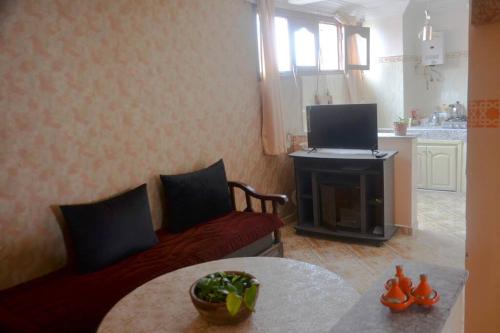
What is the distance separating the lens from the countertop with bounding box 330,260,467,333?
2.85 ft

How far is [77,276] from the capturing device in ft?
7.48

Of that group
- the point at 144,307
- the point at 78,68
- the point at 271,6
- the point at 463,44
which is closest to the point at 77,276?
the point at 144,307

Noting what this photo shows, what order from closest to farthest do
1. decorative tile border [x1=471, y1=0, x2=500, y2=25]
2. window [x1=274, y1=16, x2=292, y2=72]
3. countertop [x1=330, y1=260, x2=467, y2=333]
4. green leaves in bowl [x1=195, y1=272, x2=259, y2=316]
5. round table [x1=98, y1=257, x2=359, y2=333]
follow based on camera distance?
countertop [x1=330, y1=260, x2=467, y2=333] < green leaves in bowl [x1=195, y1=272, x2=259, y2=316] < round table [x1=98, y1=257, x2=359, y2=333] < decorative tile border [x1=471, y1=0, x2=500, y2=25] < window [x1=274, y1=16, x2=292, y2=72]

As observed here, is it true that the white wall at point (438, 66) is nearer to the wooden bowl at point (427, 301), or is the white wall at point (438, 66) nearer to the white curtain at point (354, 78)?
the white curtain at point (354, 78)

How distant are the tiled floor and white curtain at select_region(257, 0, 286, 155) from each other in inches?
37.2

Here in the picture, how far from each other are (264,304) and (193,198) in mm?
1485

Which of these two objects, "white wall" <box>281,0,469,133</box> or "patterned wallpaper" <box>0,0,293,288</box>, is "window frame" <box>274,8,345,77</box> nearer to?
"white wall" <box>281,0,469,133</box>

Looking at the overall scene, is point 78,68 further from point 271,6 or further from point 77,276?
point 271,6

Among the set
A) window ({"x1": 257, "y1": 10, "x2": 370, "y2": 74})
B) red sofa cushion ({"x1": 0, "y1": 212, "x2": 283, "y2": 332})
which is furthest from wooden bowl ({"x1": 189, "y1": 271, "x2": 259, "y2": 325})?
window ({"x1": 257, "y1": 10, "x2": 370, "y2": 74})

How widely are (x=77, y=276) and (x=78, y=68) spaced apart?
4.07 feet

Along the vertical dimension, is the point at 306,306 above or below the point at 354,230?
above

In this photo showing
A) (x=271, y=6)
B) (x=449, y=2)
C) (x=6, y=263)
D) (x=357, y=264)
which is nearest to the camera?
(x=6, y=263)

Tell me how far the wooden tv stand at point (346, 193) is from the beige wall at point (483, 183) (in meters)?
1.56

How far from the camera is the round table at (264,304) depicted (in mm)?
1543
